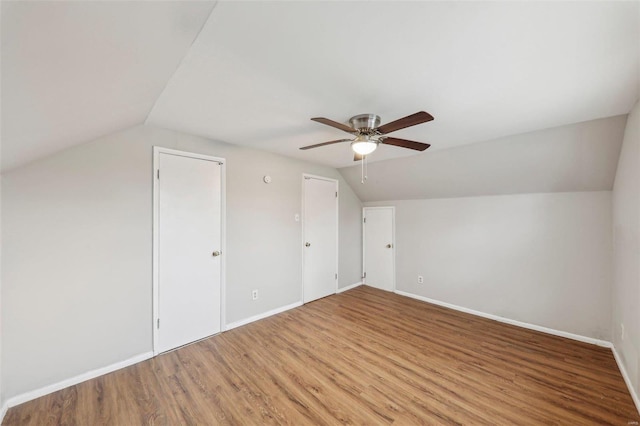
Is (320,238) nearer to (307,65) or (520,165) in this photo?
(520,165)

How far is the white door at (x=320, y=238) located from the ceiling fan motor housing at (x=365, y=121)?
1837 millimetres

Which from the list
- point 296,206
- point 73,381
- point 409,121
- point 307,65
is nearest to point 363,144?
point 409,121

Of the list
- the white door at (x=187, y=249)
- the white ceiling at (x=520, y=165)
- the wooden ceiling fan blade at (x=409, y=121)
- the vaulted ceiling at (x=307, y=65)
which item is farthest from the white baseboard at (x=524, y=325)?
the white door at (x=187, y=249)

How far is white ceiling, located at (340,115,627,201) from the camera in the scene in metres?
2.35

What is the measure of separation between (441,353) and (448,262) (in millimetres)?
1655

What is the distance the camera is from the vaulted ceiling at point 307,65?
38.3 inches

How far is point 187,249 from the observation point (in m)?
2.71

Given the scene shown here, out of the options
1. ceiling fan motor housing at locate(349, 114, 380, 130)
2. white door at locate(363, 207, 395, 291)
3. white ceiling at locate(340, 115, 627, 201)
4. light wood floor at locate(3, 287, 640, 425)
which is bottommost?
light wood floor at locate(3, 287, 640, 425)

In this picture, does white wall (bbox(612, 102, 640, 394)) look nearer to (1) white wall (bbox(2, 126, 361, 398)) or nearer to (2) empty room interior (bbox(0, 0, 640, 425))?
(2) empty room interior (bbox(0, 0, 640, 425))

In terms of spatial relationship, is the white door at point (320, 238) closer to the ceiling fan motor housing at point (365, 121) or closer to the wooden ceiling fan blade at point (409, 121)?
the ceiling fan motor housing at point (365, 121)

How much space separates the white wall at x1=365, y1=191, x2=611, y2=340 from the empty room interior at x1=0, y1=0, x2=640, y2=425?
0.9 inches

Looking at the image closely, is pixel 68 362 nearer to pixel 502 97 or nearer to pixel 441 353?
pixel 441 353

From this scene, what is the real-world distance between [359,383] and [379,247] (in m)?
2.87

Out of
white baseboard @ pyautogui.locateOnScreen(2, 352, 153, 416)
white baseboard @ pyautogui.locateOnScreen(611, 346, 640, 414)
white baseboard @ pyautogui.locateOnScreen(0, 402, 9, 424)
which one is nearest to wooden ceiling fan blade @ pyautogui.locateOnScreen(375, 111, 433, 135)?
white baseboard @ pyautogui.locateOnScreen(611, 346, 640, 414)
